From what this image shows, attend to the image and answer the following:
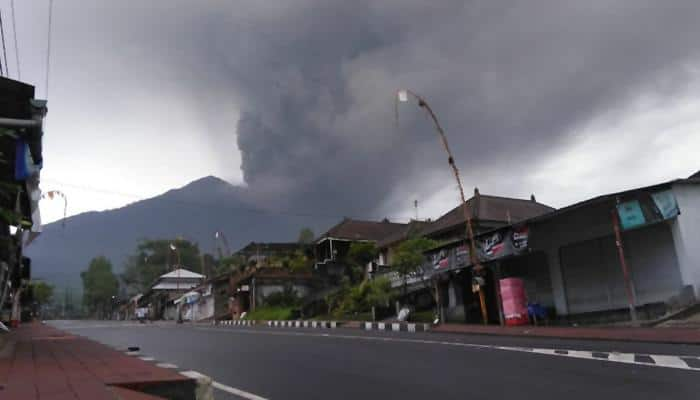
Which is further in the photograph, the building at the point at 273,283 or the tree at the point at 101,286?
the tree at the point at 101,286

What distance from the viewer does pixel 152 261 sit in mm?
118312

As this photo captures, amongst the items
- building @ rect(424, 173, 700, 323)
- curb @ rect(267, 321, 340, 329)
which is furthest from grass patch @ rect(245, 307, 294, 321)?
building @ rect(424, 173, 700, 323)

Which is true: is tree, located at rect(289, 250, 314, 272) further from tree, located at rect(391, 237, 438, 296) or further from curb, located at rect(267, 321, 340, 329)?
tree, located at rect(391, 237, 438, 296)

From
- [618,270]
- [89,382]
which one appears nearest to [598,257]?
[618,270]

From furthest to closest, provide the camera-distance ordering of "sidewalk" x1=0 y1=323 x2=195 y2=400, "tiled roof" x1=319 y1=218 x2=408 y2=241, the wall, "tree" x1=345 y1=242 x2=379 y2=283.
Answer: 1. "tiled roof" x1=319 y1=218 x2=408 y2=241
2. "tree" x1=345 y1=242 x2=379 y2=283
3. the wall
4. "sidewalk" x1=0 y1=323 x2=195 y2=400

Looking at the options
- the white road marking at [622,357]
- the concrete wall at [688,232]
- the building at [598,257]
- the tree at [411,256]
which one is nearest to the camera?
the white road marking at [622,357]

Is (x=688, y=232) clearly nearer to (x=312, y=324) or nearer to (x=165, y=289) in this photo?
(x=312, y=324)

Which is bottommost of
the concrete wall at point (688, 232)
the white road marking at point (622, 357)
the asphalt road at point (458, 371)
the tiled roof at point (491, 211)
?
the white road marking at point (622, 357)

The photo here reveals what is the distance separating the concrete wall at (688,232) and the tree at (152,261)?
108046mm

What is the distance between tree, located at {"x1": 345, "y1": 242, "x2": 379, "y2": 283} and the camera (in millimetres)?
39406

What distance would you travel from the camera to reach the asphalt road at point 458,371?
632cm

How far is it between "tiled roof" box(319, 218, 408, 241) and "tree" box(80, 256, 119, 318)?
86888 mm

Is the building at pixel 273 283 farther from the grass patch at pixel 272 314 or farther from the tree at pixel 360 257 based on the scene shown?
the tree at pixel 360 257

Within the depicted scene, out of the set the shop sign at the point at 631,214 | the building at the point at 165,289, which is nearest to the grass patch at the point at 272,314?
the shop sign at the point at 631,214
